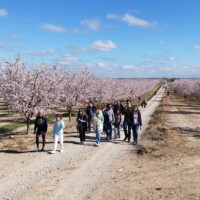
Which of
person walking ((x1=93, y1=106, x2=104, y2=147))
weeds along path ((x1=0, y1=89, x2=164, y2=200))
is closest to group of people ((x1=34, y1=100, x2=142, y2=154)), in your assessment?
person walking ((x1=93, y1=106, x2=104, y2=147))

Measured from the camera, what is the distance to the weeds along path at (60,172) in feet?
43.5

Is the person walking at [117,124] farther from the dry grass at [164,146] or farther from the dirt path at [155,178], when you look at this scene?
the dirt path at [155,178]

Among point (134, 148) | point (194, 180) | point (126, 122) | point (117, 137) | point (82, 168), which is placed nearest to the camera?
point (194, 180)

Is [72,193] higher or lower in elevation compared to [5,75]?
lower

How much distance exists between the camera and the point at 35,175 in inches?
612

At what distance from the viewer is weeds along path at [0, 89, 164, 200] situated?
43.5ft

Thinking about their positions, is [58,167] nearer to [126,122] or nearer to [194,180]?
[194,180]

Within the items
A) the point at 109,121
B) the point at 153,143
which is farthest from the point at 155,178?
the point at 109,121

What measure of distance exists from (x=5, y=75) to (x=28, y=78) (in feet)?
7.32

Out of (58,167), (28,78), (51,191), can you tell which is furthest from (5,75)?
(51,191)

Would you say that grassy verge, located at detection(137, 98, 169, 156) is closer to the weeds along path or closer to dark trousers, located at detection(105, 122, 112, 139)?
the weeds along path

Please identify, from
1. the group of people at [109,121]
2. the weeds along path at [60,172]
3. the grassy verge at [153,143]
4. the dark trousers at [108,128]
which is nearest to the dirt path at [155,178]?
the weeds along path at [60,172]

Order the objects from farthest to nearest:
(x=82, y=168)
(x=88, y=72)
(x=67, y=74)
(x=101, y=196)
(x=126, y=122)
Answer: (x=88, y=72), (x=67, y=74), (x=126, y=122), (x=82, y=168), (x=101, y=196)

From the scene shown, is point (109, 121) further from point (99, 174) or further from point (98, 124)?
point (99, 174)
